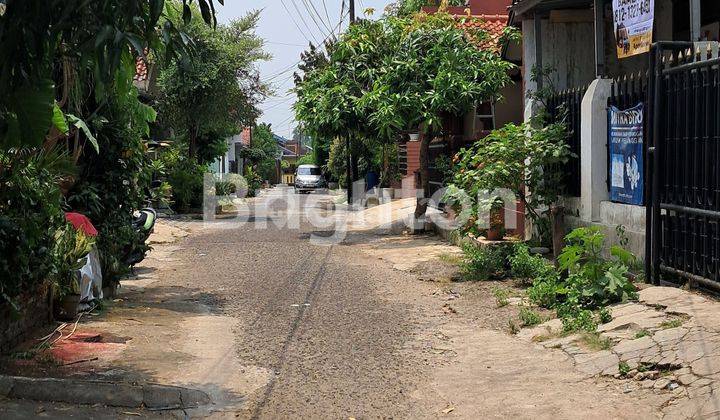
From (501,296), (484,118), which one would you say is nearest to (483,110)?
(484,118)

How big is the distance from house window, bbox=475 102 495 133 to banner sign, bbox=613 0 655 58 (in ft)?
30.8

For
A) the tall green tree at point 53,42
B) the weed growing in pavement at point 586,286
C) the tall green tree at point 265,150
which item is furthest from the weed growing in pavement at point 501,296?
the tall green tree at point 265,150

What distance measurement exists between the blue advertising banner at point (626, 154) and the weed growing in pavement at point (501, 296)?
178cm

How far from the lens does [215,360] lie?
7.27 meters

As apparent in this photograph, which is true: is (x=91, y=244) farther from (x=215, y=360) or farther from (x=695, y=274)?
(x=695, y=274)

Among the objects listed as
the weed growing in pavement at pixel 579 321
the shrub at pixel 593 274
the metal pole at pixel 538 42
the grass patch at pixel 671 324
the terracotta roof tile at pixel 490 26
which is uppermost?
the terracotta roof tile at pixel 490 26

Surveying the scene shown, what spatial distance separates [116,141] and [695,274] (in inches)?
273

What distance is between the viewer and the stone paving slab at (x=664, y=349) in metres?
5.36

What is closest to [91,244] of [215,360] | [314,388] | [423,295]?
[215,360]

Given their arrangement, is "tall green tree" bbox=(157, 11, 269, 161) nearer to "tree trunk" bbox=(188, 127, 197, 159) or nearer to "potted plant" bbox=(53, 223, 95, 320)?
"tree trunk" bbox=(188, 127, 197, 159)

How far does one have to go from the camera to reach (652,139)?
27.8 ft

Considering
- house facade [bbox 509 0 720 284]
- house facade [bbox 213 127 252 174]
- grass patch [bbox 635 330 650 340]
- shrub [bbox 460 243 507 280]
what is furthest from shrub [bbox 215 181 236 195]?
grass patch [bbox 635 330 650 340]

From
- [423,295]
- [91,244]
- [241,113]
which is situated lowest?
[423,295]

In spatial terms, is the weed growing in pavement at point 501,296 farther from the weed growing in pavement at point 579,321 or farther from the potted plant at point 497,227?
the potted plant at point 497,227
